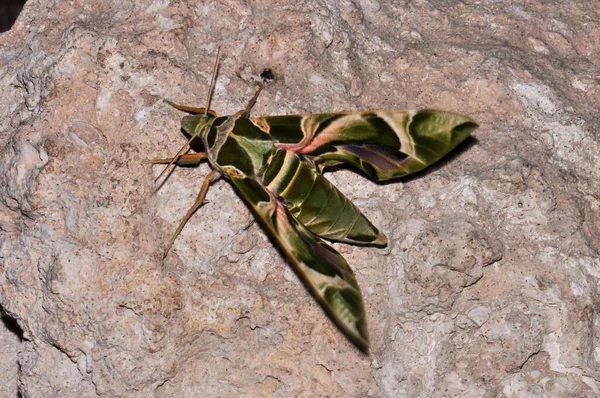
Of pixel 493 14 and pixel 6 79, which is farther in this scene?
pixel 493 14

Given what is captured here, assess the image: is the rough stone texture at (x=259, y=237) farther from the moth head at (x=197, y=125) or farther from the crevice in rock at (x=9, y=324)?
the crevice in rock at (x=9, y=324)

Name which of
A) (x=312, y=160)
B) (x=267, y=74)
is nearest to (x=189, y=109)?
(x=267, y=74)

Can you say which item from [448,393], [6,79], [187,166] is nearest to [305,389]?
[448,393]

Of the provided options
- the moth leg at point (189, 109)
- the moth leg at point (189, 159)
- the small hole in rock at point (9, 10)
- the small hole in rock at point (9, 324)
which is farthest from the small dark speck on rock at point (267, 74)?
the small hole in rock at point (9, 10)

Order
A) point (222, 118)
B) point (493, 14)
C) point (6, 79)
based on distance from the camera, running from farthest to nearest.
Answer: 1. point (493, 14)
2. point (6, 79)
3. point (222, 118)

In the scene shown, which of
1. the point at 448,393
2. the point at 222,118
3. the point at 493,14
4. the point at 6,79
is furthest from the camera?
the point at 493,14

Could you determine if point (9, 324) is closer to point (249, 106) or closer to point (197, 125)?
point (197, 125)

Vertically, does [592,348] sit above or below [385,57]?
below

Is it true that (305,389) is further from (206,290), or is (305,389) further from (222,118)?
(222,118)
